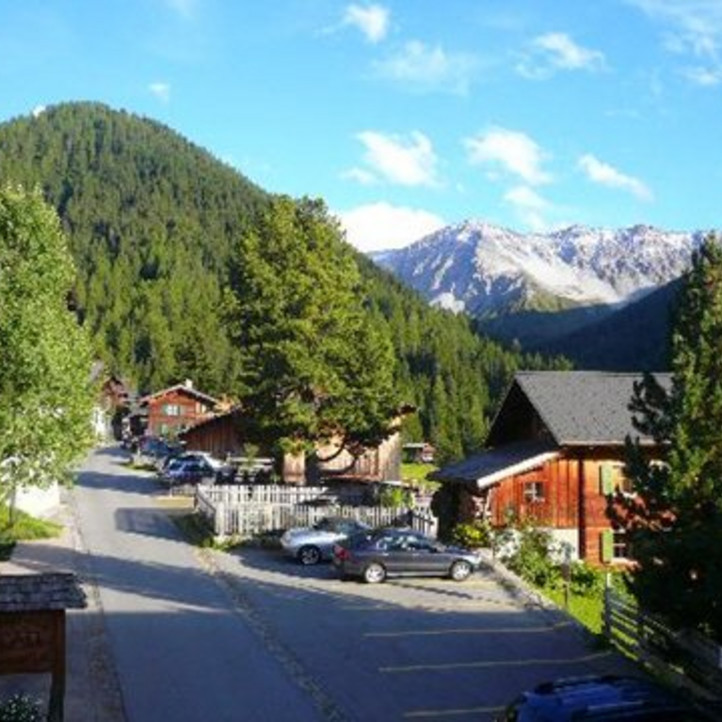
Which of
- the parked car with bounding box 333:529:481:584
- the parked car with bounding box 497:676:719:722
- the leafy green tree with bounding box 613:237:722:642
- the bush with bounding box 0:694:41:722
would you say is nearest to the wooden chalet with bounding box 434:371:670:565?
the parked car with bounding box 333:529:481:584

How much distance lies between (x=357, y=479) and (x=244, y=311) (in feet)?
43.5

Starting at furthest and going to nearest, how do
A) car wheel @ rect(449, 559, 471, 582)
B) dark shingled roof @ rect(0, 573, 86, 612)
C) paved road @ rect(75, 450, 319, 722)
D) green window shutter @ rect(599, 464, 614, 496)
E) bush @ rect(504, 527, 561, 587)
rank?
green window shutter @ rect(599, 464, 614, 496) < bush @ rect(504, 527, 561, 587) < car wheel @ rect(449, 559, 471, 582) < paved road @ rect(75, 450, 319, 722) < dark shingled roof @ rect(0, 573, 86, 612)

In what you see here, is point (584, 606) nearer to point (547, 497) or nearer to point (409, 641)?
point (547, 497)

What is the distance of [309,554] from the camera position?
34844mm

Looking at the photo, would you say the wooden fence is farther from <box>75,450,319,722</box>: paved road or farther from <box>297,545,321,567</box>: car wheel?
<box>297,545,321,567</box>: car wheel

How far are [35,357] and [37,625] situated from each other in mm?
9599

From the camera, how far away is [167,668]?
21.2 m

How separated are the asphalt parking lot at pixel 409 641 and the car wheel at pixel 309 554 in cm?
130

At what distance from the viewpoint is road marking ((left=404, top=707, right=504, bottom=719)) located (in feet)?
59.4

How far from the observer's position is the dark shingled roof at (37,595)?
53.5 ft

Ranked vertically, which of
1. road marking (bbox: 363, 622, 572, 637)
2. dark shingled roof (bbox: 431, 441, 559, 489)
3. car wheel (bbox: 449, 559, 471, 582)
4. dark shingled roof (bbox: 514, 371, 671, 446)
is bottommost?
road marking (bbox: 363, 622, 572, 637)

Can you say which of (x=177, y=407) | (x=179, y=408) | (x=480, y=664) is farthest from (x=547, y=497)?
(x=177, y=407)

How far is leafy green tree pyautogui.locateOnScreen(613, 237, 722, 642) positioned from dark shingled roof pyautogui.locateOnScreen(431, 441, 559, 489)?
53.3 ft

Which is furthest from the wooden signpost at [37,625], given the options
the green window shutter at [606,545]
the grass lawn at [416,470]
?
the grass lawn at [416,470]
